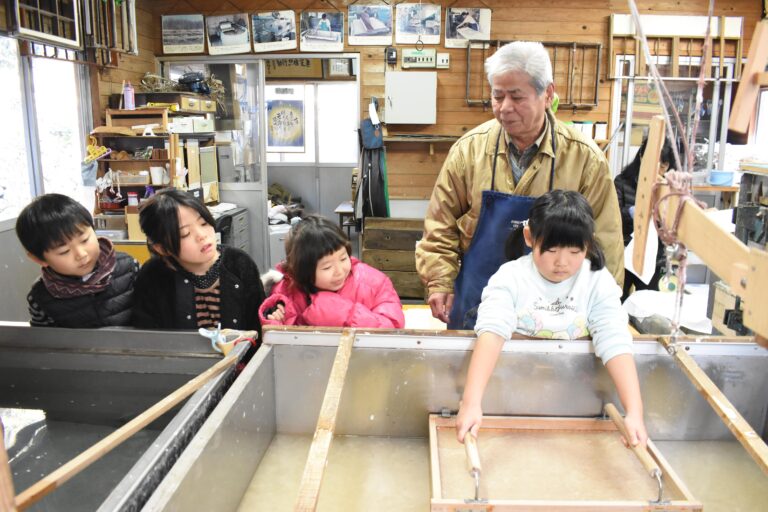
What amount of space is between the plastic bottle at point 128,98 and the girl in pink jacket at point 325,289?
3.49m

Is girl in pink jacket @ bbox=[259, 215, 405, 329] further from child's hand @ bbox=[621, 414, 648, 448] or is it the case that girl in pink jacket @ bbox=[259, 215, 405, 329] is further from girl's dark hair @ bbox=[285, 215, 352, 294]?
child's hand @ bbox=[621, 414, 648, 448]

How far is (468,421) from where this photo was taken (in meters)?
1.17

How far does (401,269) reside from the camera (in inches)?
187

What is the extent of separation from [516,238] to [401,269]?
3.13 metres

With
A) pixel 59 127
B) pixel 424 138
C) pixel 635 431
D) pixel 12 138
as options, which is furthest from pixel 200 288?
pixel 424 138

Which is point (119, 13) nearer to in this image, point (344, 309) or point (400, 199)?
point (400, 199)

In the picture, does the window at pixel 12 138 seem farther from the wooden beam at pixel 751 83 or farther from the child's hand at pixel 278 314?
the wooden beam at pixel 751 83

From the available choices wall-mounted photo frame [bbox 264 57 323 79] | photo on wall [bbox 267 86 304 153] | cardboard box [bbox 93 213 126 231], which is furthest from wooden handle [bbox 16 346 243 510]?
photo on wall [bbox 267 86 304 153]

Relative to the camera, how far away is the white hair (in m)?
1.60

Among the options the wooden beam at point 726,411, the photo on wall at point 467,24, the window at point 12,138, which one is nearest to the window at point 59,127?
the window at point 12,138

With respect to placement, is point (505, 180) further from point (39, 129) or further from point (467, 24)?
point (467, 24)

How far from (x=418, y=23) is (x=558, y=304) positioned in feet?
14.1

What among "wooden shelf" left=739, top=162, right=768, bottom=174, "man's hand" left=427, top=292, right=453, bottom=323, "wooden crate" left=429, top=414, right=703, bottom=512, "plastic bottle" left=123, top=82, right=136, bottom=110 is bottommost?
"wooden crate" left=429, top=414, right=703, bottom=512

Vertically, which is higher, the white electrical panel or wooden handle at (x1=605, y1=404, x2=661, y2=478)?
the white electrical panel
